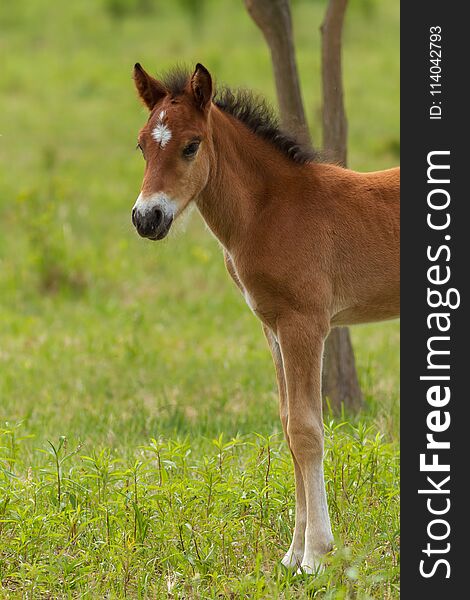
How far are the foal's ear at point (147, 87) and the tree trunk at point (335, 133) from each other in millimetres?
2289

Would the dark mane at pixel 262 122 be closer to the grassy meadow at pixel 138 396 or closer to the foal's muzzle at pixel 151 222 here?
the grassy meadow at pixel 138 396

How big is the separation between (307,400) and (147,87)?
5.32 feet

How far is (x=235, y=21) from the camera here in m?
24.3

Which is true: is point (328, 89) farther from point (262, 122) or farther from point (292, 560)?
point (292, 560)

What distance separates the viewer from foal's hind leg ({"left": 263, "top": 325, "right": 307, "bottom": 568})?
4.63 m

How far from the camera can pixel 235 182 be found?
4746 millimetres

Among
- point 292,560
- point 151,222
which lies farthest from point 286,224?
point 292,560

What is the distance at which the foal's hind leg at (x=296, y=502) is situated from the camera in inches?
182

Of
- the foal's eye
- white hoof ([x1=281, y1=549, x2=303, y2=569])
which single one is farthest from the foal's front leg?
the foal's eye

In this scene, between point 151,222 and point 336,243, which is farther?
point 336,243

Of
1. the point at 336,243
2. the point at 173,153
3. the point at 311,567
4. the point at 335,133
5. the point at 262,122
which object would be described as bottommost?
the point at 311,567

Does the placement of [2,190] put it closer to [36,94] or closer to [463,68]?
[36,94]

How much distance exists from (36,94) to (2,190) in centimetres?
534

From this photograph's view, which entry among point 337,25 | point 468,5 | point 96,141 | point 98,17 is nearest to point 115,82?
point 96,141
